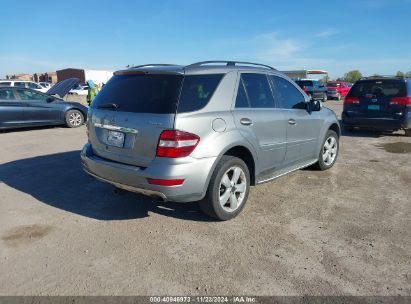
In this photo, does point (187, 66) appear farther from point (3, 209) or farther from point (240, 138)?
point (3, 209)

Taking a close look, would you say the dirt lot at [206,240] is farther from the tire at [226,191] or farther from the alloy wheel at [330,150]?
the alloy wheel at [330,150]

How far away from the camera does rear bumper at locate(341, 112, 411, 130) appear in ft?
30.8

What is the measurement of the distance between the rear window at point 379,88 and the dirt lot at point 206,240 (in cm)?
444

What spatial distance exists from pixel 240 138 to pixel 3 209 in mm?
3158

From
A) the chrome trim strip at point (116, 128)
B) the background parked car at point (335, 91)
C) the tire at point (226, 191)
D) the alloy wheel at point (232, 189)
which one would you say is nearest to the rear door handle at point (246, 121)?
the tire at point (226, 191)

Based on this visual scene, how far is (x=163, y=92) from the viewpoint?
146 inches

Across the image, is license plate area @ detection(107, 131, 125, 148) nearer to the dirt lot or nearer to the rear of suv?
the dirt lot

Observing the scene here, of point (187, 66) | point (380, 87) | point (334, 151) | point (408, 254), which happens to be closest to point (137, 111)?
point (187, 66)

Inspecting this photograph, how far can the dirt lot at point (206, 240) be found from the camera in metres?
2.96

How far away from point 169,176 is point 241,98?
142cm

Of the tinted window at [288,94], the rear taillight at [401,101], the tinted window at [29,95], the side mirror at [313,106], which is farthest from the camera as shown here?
the tinted window at [29,95]

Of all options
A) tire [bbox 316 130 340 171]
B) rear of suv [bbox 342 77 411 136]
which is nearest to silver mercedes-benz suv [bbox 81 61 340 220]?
tire [bbox 316 130 340 171]

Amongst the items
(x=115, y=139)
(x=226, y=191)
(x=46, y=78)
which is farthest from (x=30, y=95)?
(x=46, y=78)

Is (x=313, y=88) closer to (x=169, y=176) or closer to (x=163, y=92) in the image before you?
(x=163, y=92)
